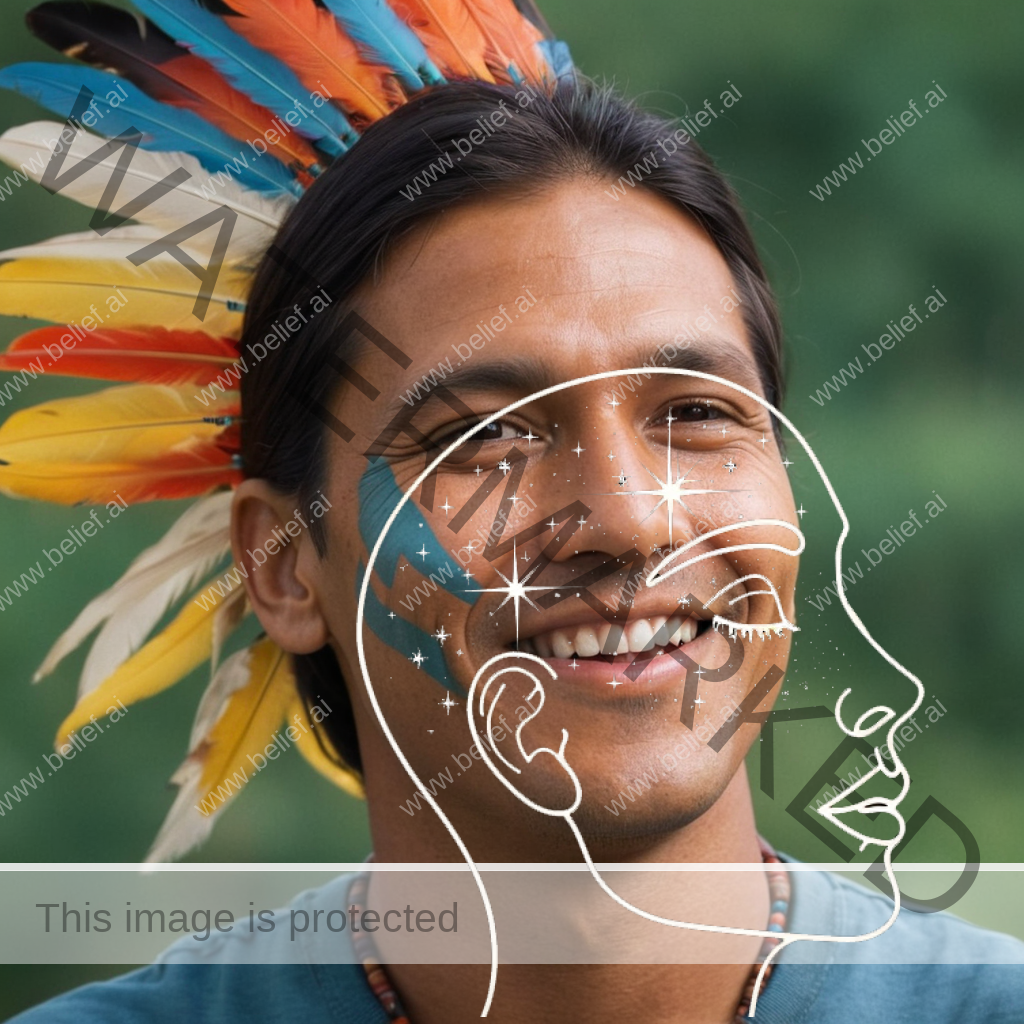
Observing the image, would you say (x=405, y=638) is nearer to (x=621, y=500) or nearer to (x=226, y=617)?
(x=621, y=500)

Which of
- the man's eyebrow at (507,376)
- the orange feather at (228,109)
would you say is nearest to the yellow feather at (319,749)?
the man's eyebrow at (507,376)

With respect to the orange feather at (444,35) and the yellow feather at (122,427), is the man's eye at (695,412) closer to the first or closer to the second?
the orange feather at (444,35)

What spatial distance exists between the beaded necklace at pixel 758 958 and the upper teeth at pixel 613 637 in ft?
1.26

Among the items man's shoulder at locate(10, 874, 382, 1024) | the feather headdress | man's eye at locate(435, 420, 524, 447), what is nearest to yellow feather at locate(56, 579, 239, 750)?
the feather headdress

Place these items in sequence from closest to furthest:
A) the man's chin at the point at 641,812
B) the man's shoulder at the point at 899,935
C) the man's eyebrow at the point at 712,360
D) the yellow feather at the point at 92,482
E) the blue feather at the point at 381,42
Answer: the man's chin at the point at 641,812
the man's eyebrow at the point at 712,360
the man's shoulder at the point at 899,935
the blue feather at the point at 381,42
the yellow feather at the point at 92,482

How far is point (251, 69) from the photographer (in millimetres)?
2004

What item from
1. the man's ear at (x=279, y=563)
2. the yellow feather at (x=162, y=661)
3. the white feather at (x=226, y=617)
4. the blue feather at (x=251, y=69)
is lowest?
the yellow feather at (x=162, y=661)

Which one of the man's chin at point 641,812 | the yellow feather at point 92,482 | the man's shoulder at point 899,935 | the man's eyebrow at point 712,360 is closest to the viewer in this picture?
the man's chin at point 641,812

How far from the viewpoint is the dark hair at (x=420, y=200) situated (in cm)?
178

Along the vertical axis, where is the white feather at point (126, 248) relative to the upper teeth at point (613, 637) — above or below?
below

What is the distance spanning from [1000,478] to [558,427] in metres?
1.64

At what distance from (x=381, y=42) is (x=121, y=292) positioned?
52 centimetres

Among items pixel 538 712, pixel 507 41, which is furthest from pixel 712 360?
pixel 507 41

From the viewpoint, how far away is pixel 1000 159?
3096 mm
